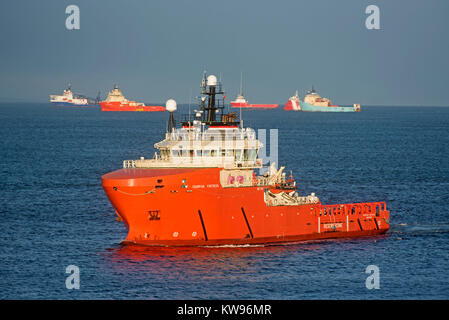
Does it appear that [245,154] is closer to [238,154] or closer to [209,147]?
[238,154]

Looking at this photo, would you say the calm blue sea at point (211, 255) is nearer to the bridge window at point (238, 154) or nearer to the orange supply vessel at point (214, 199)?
the orange supply vessel at point (214, 199)

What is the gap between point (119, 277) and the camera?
31.6m

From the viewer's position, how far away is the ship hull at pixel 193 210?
3512 centimetres

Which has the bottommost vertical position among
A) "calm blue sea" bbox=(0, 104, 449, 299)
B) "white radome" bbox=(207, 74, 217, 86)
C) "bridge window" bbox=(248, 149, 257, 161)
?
"calm blue sea" bbox=(0, 104, 449, 299)

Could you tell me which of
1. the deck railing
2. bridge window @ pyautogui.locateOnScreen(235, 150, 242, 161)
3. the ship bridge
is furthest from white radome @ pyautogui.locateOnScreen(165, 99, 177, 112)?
the deck railing

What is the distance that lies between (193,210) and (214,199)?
1.29 m

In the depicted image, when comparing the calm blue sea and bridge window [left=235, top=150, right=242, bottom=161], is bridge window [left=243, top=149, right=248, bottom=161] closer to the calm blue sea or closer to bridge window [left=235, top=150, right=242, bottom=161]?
bridge window [left=235, top=150, right=242, bottom=161]

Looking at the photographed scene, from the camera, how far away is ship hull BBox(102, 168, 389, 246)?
35125mm

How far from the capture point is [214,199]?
36.2 meters
